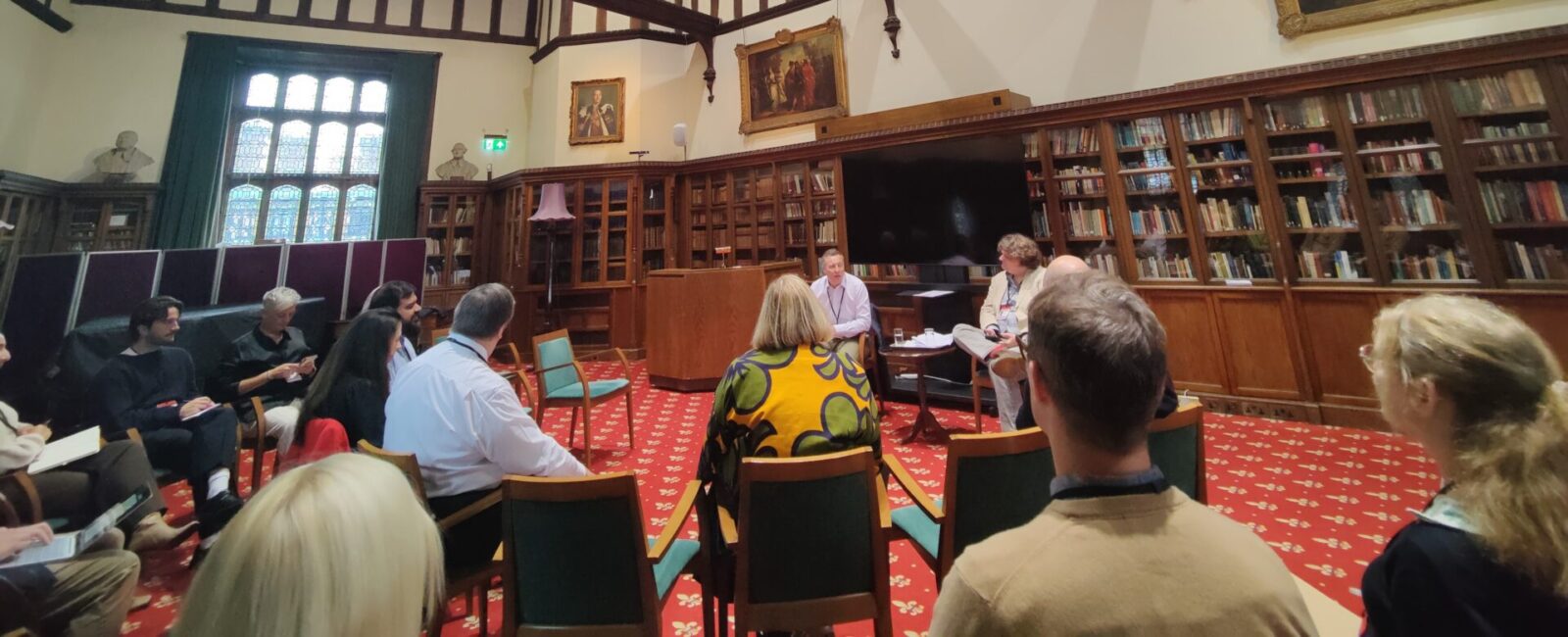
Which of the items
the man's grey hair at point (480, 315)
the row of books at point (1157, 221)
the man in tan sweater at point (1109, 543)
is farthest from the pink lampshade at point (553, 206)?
the man in tan sweater at point (1109, 543)

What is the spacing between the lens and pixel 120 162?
21.6 ft

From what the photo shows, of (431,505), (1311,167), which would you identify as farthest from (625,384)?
(1311,167)

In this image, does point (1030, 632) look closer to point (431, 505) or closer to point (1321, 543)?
point (431, 505)

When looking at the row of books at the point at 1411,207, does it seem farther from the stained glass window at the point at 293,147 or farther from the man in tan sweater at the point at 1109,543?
the stained glass window at the point at 293,147

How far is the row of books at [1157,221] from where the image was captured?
14.1ft

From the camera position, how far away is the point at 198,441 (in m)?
2.44

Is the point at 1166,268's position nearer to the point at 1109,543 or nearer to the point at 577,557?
the point at 1109,543

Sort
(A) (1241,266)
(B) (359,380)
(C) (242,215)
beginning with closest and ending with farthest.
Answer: (B) (359,380)
(A) (1241,266)
(C) (242,215)

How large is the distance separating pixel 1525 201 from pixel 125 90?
14.0 meters

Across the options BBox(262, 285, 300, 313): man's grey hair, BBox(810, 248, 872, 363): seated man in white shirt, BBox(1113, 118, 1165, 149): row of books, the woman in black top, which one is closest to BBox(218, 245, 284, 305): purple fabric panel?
BBox(262, 285, 300, 313): man's grey hair

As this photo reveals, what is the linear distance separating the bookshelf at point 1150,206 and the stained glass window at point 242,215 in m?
10.7

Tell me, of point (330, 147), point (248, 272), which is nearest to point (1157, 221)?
point (248, 272)

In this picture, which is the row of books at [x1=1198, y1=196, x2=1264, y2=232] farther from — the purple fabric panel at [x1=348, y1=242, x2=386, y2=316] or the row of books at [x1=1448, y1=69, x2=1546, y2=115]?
the purple fabric panel at [x1=348, y1=242, x2=386, y2=316]

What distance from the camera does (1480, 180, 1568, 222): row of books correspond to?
323 cm
